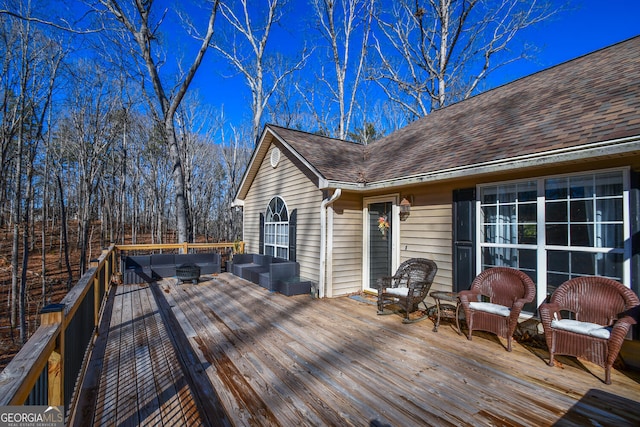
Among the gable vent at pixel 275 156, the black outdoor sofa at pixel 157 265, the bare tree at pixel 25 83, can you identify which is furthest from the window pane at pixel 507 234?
the bare tree at pixel 25 83

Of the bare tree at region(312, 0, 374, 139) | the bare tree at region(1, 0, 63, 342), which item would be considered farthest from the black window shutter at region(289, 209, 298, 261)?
the bare tree at region(312, 0, 374, 139)

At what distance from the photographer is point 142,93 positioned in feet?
41.4

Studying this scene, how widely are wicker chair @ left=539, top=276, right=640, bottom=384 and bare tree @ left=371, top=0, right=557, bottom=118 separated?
10.6 meters

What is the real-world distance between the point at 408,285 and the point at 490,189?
1897 millimetres

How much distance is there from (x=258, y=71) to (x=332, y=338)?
13.6 metres

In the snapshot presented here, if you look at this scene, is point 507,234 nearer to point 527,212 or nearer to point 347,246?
point 527,212

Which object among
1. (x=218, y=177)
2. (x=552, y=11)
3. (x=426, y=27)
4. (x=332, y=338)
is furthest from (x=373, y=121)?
(x=332, y=338)

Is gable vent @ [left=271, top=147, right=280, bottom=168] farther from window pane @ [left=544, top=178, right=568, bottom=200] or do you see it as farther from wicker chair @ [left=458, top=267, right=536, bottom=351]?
window pane @ [left=544, top=178, right=568, bottom=200]

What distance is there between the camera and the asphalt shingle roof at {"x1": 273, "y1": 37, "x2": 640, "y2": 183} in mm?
3389

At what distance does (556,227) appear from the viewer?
3500 millimetres

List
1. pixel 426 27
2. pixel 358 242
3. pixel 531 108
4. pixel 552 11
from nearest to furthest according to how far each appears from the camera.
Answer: pixel 531 108, pixel 358 242, pixel 552 11, pixel 426 27

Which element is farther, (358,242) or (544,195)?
(358,242)

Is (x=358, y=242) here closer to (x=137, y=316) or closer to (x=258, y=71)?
(x=137, y=316)

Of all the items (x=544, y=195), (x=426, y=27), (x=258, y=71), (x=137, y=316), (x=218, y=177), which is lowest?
(x=137, y=316)
